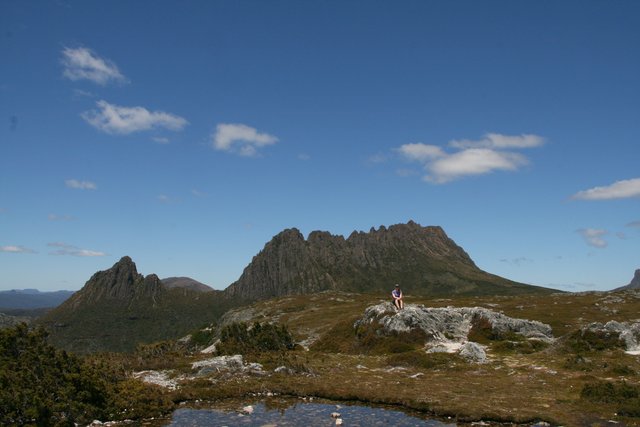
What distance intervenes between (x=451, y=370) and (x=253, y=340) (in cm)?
2162

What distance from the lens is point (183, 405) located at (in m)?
A: 27.5

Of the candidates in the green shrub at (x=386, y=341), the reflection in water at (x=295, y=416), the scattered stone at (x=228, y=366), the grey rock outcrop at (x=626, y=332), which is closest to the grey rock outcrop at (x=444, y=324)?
the green shrub at (x=386, y=341)

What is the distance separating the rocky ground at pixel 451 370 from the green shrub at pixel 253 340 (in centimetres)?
267

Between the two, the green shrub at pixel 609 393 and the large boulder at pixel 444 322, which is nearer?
the green shrub at pixel 609 393

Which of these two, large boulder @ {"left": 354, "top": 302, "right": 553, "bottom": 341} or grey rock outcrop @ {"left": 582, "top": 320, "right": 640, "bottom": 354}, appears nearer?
grey rock outcrop @ {"left": 582, "top": 320, "right": 640, "bottom": 354}

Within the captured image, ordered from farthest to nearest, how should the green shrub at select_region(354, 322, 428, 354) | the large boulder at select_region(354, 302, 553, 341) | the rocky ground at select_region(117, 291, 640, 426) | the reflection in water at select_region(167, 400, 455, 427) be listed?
the large boulder at select_region(354, 302, 553, 341) < the green shrub at select_region(354, 322, 428, 354) < the rocky ground at select_region(117, 291, 640, 426) < the reflection in water at select_region(167, 400, 455, 427)

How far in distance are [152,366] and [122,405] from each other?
14.1 m

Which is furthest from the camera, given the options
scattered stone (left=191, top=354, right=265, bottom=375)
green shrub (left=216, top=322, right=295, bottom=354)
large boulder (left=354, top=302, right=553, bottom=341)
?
large boulder (left=354, top=302, right=553, bottom=341)

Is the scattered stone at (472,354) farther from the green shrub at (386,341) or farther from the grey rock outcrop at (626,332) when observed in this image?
the grey rock outcrop at (626,332)

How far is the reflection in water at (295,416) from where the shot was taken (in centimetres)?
2352

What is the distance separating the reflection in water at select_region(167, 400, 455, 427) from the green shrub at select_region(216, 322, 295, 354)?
19.6 metres

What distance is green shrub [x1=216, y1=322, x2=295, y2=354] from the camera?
47250 mm

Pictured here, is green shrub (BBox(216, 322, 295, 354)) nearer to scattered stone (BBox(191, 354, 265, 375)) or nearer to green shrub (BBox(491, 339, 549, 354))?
scattered stone (BBox(191, 354, 265, 375))

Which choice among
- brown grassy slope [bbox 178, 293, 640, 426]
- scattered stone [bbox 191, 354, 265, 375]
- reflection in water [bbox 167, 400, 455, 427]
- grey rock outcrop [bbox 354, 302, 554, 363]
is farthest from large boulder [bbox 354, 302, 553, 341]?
reflection in water [bbox 167, 400, 455, 427]
